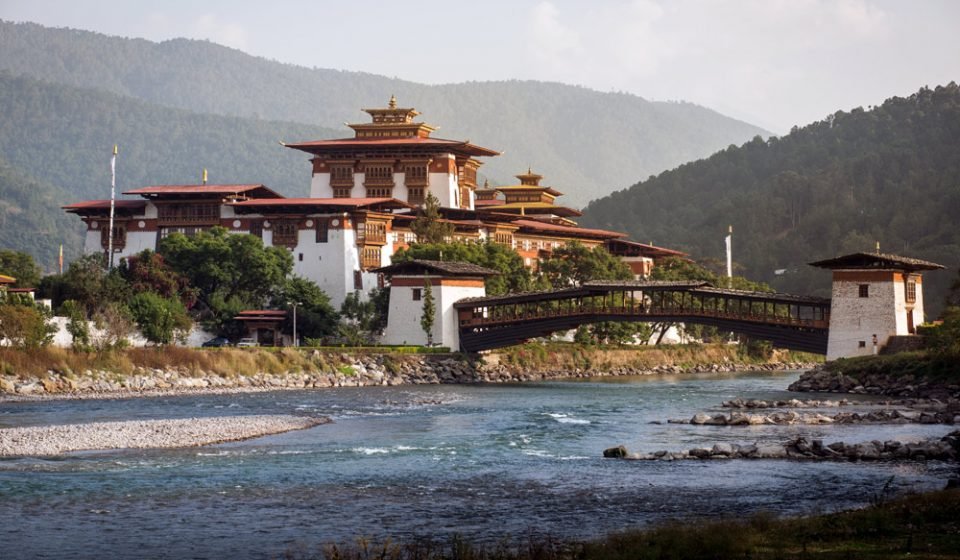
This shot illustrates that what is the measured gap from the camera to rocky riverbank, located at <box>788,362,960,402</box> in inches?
2566

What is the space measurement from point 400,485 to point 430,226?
71251 millimetres

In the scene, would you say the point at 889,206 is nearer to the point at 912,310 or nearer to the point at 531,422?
the point at 912,310

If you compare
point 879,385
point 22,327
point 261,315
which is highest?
point 261,315

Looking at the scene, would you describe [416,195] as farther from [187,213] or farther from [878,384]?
[878,384]

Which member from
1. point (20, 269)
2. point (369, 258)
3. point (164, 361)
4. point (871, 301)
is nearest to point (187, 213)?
point (20, 269)

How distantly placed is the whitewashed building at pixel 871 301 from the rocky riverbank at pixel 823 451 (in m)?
35.5

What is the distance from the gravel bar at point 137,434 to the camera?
1773 inches

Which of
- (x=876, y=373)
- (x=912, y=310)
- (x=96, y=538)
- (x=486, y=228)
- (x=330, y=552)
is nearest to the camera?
(x=330, y=552)

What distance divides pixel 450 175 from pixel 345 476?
8320 centimetres

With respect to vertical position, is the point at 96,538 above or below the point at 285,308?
below

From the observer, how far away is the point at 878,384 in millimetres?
71125

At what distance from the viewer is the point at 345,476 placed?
39.3 m

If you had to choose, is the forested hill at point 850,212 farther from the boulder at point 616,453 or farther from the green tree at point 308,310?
the boulder at point 616,453

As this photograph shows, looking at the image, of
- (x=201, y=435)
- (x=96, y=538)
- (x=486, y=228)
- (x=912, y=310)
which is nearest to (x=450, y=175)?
(x=486, y=228)
